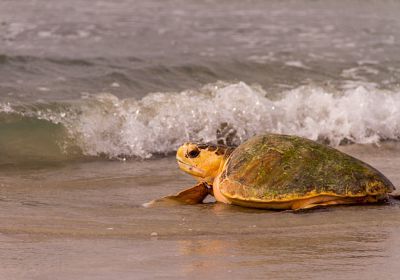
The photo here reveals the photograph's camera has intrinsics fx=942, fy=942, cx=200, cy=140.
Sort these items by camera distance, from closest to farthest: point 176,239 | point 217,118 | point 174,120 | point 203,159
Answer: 1. point 176,239
2. point 203,159
3. point 174,120
4. point 217,118

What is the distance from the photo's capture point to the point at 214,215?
17.0 ft

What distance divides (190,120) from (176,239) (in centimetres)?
362

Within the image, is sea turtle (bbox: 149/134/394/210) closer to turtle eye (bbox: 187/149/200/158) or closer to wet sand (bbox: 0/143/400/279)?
wet sand (bbox: 0/143/400/279)

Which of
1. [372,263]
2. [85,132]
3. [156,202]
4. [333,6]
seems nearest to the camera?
[372,263]

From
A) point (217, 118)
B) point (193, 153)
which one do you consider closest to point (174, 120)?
point (217, 118)

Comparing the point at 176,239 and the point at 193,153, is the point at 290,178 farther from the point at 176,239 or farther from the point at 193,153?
the point at 176,239

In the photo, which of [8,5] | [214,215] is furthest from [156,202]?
[8,5]

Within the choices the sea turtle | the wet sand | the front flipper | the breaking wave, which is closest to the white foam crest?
the breaking wave

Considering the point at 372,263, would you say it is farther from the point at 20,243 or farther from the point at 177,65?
the point at 177,65

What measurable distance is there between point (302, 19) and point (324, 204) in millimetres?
10292

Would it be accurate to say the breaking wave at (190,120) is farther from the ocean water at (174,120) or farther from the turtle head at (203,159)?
the turtle head at (203,159)

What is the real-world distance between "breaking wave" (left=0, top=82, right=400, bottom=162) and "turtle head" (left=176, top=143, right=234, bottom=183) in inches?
71.9

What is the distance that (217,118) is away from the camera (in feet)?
27.1

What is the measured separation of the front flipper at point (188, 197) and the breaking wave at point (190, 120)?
1958mm
